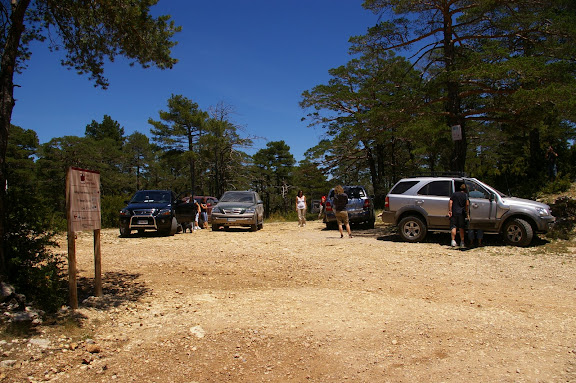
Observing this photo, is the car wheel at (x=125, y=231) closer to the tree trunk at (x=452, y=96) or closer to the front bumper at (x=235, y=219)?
the front bumper at (x=235, y=219)

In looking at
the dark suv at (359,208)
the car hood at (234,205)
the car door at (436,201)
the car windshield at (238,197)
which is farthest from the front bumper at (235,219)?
the car door at (436,201)

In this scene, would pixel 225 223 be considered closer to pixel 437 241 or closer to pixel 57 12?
pixel 437 241

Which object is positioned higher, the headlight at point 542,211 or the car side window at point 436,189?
the car side window at point 436,189

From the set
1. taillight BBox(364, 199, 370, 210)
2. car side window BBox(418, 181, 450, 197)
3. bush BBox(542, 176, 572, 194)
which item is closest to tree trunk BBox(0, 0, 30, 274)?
car side window BBox(418, 181, 450, 197)

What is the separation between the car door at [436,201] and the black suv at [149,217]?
848 centimetres

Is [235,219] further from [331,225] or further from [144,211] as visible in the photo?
[331,225]

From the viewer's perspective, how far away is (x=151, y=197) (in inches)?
604

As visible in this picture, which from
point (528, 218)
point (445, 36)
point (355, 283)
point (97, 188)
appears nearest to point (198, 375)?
point (97, 188)

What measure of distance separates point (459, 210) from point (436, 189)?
1372 millimetres

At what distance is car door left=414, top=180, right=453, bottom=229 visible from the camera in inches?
456

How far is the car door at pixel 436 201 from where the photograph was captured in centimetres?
1158

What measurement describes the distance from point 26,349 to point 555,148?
1977cm

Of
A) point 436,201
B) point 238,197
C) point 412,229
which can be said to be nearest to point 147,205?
point 238,197

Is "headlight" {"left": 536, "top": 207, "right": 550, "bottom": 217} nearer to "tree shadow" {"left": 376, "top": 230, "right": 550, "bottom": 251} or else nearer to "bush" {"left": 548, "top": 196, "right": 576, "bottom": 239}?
"tree shadow" {"left": 376, "top": 230, "right": 550, "bottom": 251}
